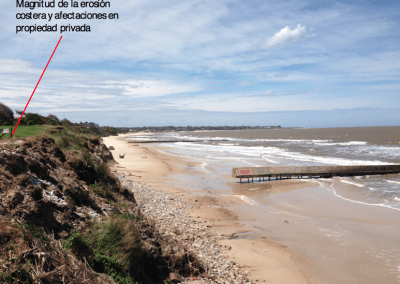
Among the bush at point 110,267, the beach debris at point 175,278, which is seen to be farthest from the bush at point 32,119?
the beach debris at point 175,278

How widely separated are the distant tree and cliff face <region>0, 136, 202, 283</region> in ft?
32.1

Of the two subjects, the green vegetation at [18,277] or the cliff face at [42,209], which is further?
the cliff face at [42,209]

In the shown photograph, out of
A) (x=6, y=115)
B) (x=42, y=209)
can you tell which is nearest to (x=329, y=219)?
(x=42, y=209)

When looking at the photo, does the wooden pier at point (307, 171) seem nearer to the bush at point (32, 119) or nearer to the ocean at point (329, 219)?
the ocean at point (329, 219)

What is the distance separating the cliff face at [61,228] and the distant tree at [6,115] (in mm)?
9798

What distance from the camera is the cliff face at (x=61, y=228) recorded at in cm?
358

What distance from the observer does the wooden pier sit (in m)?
21.9

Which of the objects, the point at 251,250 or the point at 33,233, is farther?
the point at 251,250

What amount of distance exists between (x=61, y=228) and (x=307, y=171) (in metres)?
22.6

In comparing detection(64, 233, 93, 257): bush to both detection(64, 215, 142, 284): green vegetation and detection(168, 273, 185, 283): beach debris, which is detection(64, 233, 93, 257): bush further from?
detection(168, 273, 185, 283): beach debris

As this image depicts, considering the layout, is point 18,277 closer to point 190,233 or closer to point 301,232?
point 190,233

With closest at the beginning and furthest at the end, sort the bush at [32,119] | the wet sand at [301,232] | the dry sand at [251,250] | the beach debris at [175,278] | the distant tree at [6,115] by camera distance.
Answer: the beach debris at [175,278]
the dry sand at [251,250]
the wet sand at [301,232]
the distant tree at [6,115]
the bush at [32,119]

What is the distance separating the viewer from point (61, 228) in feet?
17.7

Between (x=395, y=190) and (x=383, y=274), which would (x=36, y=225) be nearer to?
(x=383, y=274)
